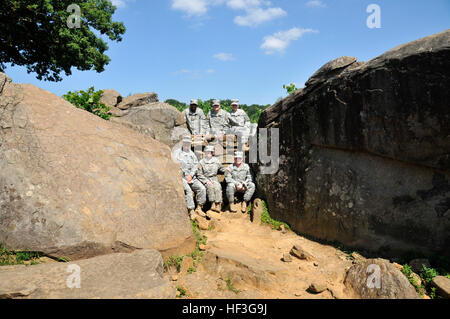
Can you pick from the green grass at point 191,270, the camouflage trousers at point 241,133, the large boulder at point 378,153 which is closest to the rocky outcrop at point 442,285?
the large boulder at point 378,153

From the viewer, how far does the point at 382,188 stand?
15.2 feet

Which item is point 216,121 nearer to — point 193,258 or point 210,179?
point 210,179

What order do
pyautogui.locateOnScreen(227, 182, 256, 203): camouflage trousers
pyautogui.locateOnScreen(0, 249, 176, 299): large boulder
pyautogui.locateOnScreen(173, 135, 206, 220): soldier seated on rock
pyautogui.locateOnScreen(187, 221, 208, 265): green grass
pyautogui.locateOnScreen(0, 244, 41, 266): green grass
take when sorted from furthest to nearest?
pyautogui.locateOnScreen(227, 182, 256, 203): camouflage trousers < pyautogui.locateOnScreen(173, 135, 206, 220): soldier seated on rock < pyautogui.locateOnScreen(187, 221, 208, 265): green grass < pyautogui.locateOnScreen(0, 244, 41, 266): green grass < pyautogui.locateOnScreen(0, 249, 176, 299): large boulder

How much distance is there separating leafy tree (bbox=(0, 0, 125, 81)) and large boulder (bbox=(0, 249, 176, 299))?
10161 millimetres

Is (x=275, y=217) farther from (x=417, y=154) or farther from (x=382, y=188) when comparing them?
(x=417, y=154)

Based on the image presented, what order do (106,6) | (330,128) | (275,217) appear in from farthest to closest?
(106,6), (275,217), (330,128)

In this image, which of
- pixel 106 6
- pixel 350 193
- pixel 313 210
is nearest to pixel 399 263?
pixel 350 193

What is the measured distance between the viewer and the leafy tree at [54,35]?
1063 cm

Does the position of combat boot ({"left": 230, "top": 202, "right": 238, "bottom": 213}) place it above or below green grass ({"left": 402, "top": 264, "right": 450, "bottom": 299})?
above

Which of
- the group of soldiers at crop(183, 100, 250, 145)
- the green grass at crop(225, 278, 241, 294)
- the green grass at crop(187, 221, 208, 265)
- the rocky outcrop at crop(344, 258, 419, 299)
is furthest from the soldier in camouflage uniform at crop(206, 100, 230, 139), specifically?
the rocky outcrop at crop(344, 258, 419, 299)

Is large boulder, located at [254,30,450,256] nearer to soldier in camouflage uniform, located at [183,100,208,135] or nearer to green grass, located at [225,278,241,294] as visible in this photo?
green grass, located at [225,278,241,294]

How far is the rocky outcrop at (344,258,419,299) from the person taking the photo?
3.62 m

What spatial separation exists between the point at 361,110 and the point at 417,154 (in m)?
1.03

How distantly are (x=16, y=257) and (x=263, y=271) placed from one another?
2.89 m
